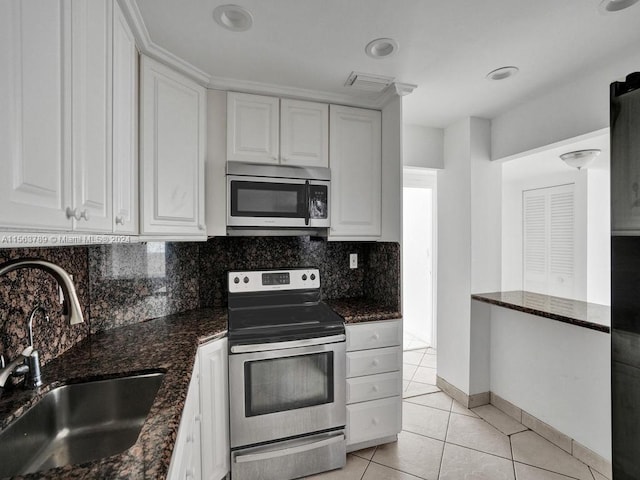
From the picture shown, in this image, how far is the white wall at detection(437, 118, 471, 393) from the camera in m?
2.70

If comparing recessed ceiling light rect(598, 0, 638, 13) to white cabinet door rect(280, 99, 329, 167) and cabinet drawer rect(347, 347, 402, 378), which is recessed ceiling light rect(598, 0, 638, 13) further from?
cabinet drawer rect(347, 347, 402, 378)

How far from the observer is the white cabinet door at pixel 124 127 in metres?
1.29

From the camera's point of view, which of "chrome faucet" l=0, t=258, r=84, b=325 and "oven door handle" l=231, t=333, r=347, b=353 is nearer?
"chrome faucet" l=0, t=258, r=84, b=325

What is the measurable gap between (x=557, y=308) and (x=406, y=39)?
6.24 ft

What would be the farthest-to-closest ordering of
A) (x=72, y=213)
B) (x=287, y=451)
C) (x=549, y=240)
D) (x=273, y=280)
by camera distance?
(x=549, y=240)
(x=273, y=280)
(x=287, y=451)
(x=72, y=213)

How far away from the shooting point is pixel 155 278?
2.11 metres

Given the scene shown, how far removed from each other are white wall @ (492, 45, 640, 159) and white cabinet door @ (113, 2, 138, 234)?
8.15ft

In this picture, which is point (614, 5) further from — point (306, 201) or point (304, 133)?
point (306, 201)

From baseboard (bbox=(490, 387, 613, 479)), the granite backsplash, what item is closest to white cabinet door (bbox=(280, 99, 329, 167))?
the granite backsplash

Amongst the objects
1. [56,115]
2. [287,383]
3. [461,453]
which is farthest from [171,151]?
[461,453]

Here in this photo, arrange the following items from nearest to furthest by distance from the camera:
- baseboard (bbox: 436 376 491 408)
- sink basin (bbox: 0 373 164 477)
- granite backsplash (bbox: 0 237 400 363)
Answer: sink basin (bbox: 0 373 164 477)
granite backsplash (bbox: 0 237 400 363)
baseboard (bbox: 436 376 491 408)

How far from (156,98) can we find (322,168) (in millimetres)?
1071

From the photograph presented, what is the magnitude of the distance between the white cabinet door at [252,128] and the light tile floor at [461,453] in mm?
2042

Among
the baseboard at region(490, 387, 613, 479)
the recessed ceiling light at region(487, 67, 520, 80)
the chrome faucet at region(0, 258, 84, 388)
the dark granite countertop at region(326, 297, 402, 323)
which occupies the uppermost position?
the recessed ceiling light at region(487, 67, 520, 80)
